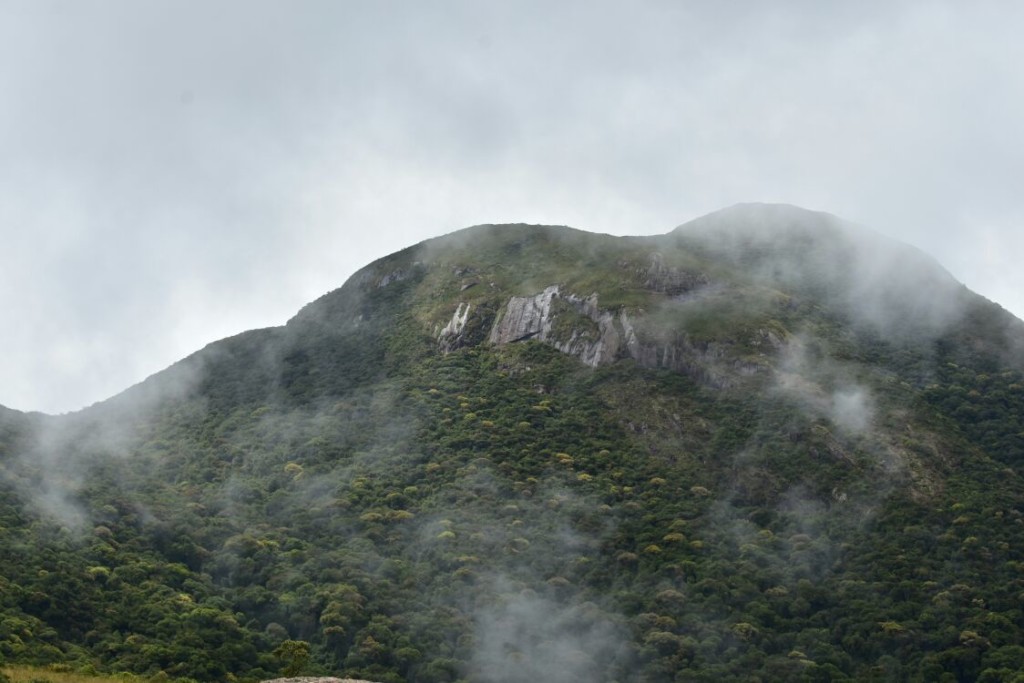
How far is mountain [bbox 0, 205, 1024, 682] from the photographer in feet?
271

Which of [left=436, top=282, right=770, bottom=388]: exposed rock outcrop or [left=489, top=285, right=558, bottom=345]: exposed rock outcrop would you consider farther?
[left=489, top=285, right=558, bottom=345]: exposed rock outcrop

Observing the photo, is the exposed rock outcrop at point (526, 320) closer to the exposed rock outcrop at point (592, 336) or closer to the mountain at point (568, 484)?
the exposed rock outcrop at point (592, 336)

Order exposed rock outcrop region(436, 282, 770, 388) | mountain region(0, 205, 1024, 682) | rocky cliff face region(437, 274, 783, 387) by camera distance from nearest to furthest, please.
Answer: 1. mountain region(0, 205, 1024, 682)
2. exposed rock outcrop region(436, 282, 770, 388)
3. rocky cliff face region(437, 274, 783, 387)

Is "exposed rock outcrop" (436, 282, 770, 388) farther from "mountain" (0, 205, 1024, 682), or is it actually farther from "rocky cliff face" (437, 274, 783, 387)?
"mountain" (0, 205, 1024, 682)

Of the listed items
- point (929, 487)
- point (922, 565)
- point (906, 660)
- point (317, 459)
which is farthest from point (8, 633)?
point (929, 487)

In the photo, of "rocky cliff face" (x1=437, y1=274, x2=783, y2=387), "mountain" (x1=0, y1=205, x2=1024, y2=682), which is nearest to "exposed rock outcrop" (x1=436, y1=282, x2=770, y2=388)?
"rocky cliff face" (x1=437, y1=274, x2=783, y2=387)

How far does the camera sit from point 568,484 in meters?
110

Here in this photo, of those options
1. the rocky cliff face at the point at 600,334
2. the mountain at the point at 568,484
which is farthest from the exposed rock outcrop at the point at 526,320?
the mountain at the point at 568,484

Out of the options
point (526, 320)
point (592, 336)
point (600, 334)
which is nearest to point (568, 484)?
point (592, 336)

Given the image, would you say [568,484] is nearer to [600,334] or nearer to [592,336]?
[592,336]

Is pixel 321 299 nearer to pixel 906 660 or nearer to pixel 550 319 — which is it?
Answer: pixel 550 319

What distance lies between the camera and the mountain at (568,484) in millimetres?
82625

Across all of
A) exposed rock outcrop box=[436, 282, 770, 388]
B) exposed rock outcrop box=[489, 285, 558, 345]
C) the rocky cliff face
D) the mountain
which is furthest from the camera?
exposed rock outcrop box=[489, 285, 558, 345]

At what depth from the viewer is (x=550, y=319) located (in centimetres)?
13712
